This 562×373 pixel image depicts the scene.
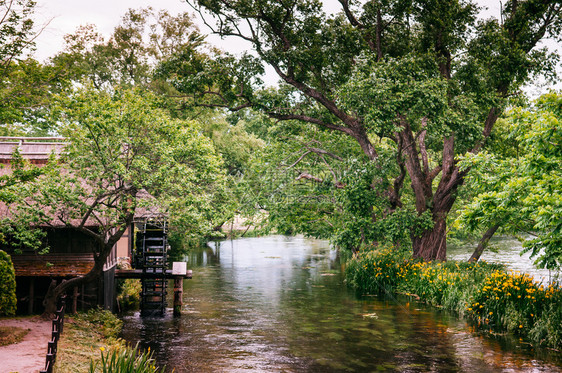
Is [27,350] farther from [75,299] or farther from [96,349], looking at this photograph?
[75,299]

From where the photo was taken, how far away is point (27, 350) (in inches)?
463

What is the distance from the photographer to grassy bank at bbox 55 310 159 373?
8312mm

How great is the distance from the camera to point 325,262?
39688mm

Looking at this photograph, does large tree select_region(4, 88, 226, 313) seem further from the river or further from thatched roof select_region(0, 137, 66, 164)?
thatched roof select_region(0, 137, 66, 164)

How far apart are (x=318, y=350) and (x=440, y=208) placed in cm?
1177

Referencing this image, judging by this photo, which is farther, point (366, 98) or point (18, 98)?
point (366, 98)

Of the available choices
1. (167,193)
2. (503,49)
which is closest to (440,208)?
(503,49)

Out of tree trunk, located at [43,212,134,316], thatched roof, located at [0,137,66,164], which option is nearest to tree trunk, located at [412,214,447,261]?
tree trunk, located at [43,212,134,316]

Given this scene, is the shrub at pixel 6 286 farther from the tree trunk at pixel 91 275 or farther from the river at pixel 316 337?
the river at pixel 316 337

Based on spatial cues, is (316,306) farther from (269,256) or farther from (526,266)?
(269,256)

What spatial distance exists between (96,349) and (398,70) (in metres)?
15.0

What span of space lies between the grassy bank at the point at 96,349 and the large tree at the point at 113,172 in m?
1.45

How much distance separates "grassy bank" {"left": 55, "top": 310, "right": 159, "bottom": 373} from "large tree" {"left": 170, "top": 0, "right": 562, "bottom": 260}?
11.9 meters

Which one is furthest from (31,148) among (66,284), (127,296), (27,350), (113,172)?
(27,350)
